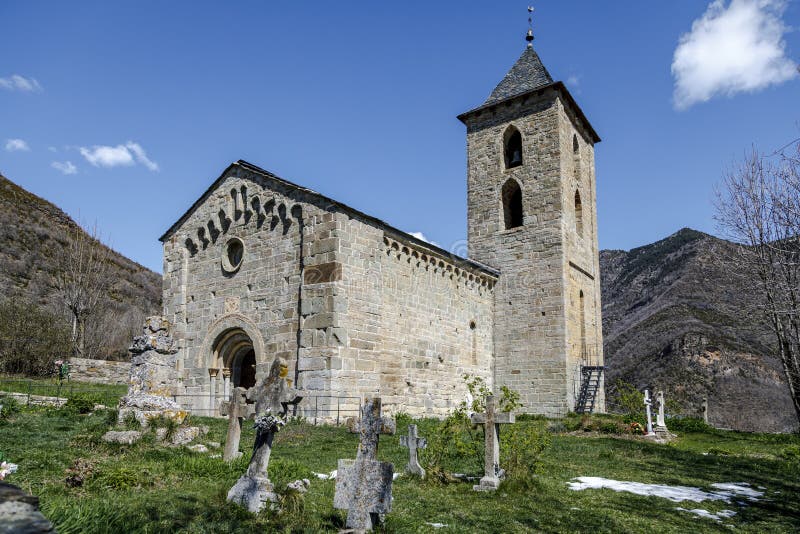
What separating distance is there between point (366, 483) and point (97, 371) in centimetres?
2236

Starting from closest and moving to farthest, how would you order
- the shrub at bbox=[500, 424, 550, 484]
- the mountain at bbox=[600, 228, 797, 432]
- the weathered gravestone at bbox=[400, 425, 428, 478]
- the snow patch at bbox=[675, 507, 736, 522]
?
the snow patch at bbox=[675, 507, 736, 522] < the shrub at bbox=[500, 424, 550, 484] < the weathered gravestone at bbox=[400, 425, 428, 478] < the mountain at bbox=[600, 228, 797, 432]

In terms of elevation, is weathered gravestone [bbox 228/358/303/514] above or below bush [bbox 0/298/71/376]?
below

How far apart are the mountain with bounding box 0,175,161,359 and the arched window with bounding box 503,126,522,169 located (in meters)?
23.2

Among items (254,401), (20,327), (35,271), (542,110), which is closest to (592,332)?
(542,110)

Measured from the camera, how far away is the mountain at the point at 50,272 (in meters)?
33.0

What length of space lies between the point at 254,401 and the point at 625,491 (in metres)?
5.47

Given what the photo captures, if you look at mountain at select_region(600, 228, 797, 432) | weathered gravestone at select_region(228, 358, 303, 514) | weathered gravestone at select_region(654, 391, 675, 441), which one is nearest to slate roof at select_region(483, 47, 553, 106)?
mountain at select_region(600, 228, 797, 432)

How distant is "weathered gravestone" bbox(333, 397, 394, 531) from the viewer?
17.2ft

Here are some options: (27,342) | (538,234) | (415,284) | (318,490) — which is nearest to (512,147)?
(538,234)

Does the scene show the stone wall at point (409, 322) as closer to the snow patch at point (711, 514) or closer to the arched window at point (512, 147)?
the arched window at point (512, 147)

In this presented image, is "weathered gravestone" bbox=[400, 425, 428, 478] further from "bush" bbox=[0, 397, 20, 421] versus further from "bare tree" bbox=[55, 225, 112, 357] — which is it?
"bare tree" bbox=[55, 225, 112, 357]

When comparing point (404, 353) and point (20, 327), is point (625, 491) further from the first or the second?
point (20, 327)

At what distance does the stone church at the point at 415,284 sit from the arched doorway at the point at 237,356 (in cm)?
5

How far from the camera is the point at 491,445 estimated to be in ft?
26.7
